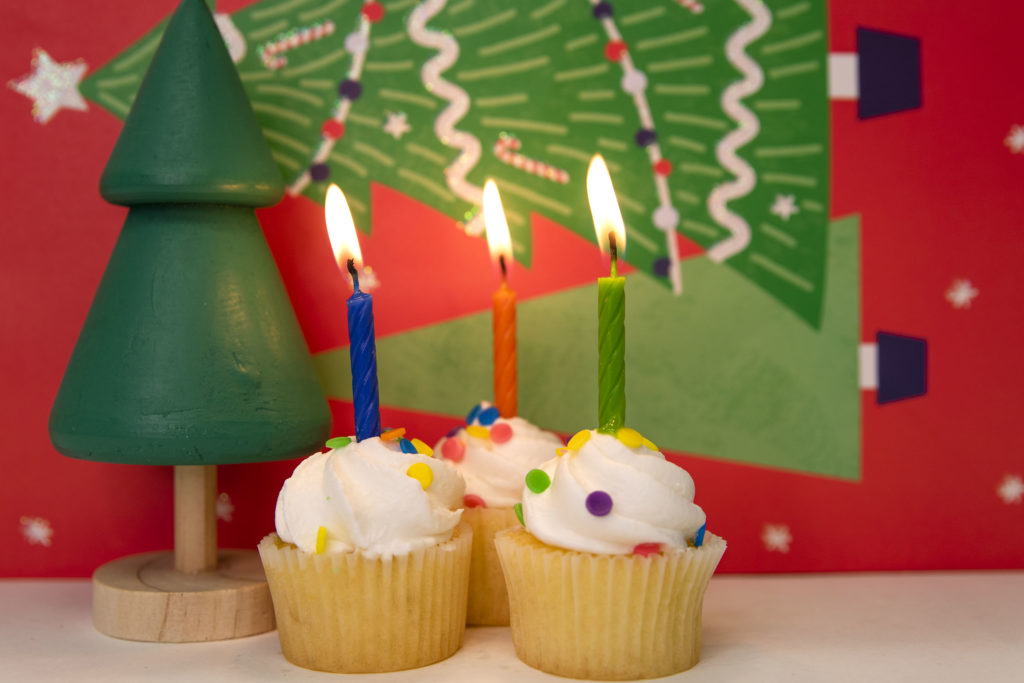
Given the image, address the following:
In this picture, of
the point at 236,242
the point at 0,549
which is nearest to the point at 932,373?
the point at 236,242

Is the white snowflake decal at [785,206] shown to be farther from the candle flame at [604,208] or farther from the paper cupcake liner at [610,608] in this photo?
the paper cupcake liner at [610,608]

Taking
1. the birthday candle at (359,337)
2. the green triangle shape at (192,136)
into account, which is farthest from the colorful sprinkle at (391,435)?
the green triangle shape at (192,136)

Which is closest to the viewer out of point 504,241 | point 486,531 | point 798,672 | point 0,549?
point 798,672

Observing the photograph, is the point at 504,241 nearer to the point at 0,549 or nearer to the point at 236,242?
the point at 236,242

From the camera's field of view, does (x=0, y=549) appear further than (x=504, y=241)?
Yes

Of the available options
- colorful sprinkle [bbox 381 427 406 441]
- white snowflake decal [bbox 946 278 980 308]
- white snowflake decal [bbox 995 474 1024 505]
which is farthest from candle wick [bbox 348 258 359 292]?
white snowflake decal [bbox 995 474 1024 505]

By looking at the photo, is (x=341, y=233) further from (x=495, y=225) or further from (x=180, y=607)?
(x=180, y=607)
